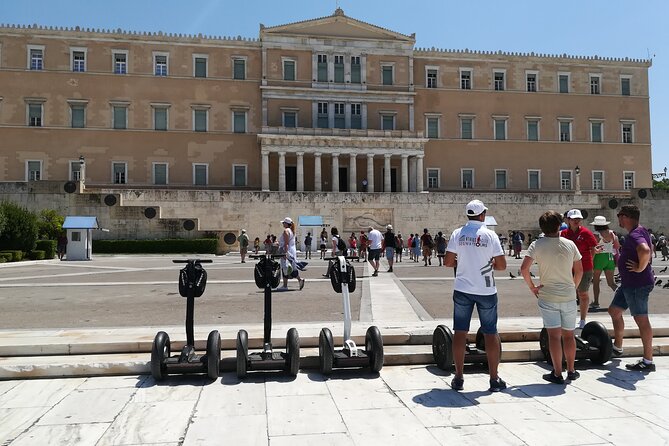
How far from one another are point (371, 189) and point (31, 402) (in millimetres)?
43051

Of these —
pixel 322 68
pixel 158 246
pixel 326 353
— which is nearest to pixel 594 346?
pixel 326 353

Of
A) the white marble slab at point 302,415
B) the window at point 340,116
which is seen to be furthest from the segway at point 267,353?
the window at point 340,116

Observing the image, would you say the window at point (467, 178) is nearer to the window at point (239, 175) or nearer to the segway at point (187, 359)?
the window at point (239, 175)

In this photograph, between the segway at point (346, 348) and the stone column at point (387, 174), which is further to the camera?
the stone column at point (387, 174)

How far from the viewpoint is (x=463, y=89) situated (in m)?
52.7

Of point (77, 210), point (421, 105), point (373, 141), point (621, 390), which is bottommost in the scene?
point (621, 390)

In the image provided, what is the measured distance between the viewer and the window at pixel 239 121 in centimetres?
4916

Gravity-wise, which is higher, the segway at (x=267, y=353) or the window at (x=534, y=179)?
the window at (x=534, y=179)

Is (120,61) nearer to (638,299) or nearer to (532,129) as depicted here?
(532,129)

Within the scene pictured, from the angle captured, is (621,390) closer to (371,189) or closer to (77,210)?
(77,210)

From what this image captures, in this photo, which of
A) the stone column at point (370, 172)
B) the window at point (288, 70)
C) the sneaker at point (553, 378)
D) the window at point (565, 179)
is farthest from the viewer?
the window at point (565, 179)

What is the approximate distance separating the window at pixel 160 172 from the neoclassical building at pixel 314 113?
4.9 inches

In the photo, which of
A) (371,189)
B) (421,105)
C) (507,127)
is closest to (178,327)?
(371,189)

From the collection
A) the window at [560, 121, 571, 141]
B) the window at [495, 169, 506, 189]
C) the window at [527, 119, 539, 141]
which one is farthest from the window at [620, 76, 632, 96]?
the window at [495, 169, 506, 189]
